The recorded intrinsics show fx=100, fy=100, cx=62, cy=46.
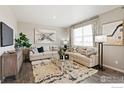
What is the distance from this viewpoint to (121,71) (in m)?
2.32

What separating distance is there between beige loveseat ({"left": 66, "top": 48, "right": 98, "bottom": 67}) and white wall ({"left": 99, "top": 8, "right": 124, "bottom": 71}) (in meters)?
0.34

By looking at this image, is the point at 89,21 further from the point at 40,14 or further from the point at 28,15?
the point at 28,15

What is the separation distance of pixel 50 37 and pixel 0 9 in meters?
1.68

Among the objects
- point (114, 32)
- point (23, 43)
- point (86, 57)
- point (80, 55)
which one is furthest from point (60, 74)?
point (23, 43)

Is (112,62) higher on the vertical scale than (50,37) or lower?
lower

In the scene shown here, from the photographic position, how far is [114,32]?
263cm

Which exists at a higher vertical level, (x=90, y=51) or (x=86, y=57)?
(x=90, y=51)

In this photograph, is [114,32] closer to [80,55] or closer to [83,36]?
[83,36]

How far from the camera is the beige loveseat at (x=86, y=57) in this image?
10.0 ft

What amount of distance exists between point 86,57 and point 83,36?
2.28ft

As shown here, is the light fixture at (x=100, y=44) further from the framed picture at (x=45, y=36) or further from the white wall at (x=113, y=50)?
the framed picture at (x=45, y=36)

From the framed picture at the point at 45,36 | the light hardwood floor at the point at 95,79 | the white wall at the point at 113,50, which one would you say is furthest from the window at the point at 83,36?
the light hardwood floor at the point at 95,79
